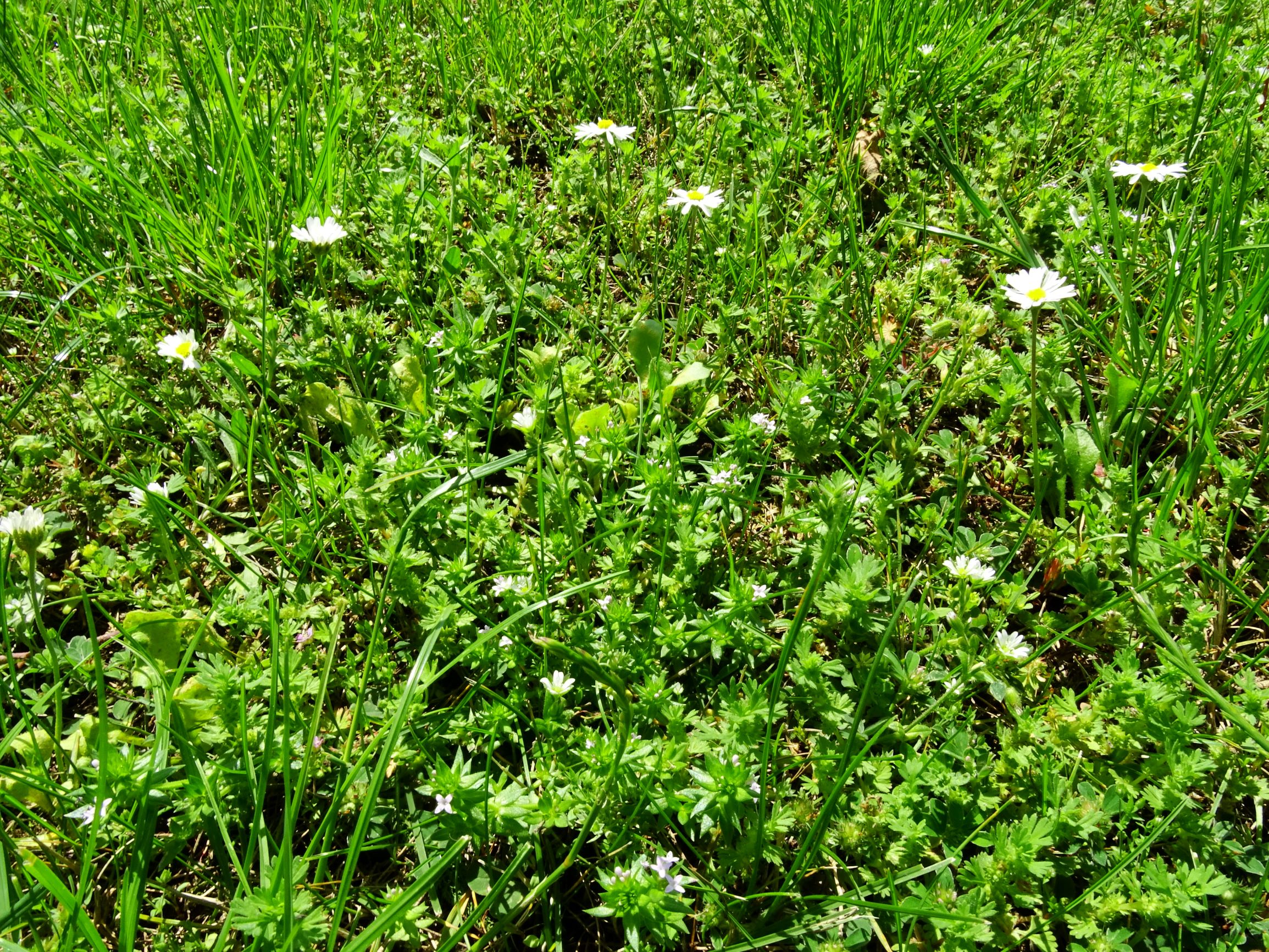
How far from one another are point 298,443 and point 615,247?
1.12m

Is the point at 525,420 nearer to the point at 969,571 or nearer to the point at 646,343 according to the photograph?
the point at 646,343

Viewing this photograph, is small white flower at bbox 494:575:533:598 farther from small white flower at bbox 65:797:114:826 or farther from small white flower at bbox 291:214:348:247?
small white flower at bbox 291:214:348:247

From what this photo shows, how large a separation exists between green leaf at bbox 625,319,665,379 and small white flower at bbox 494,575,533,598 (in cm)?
66

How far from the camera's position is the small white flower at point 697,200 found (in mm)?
2369

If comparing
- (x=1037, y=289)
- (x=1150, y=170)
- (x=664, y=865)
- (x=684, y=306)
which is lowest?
(x=664, y=865)

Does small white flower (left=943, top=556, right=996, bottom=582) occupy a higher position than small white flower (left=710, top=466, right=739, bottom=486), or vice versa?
small white flower (left=710, top=466, right=739, bottom=486)

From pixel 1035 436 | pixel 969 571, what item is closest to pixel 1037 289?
pixel 1035 436

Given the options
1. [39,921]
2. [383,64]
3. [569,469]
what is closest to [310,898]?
[39,921]

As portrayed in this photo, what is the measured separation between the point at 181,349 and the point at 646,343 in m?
1.13

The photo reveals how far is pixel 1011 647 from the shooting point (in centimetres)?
174

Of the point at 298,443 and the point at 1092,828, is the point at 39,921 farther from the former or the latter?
the point at 1092,828

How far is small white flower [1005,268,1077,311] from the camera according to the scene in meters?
1.86

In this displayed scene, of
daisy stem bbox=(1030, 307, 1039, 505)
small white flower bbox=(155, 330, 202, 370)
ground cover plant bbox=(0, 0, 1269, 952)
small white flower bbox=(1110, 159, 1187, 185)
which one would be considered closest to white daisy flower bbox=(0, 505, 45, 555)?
ground cover plant bbox=(0, 0, 1269, 952)

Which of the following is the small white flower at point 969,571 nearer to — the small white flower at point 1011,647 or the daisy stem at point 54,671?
the small white flower at point 1011,647
